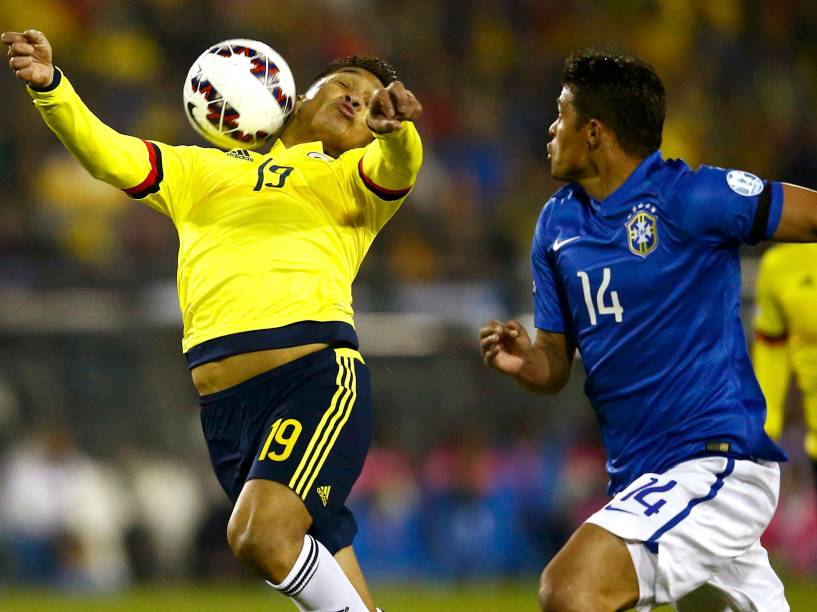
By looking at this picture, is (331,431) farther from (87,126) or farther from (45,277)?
(45,277)

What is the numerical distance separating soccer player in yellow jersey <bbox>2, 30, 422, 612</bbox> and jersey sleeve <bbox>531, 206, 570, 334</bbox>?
62 cm

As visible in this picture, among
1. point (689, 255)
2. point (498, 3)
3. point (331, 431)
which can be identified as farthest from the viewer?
point (498, 3)

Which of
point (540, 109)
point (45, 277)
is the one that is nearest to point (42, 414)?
point (45, 277)

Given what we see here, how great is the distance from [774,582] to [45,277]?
27.4 feet

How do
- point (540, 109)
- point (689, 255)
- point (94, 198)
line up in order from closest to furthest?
point (689, 255), point (94, 198), point (540, 109)

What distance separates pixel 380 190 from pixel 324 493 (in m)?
1.18

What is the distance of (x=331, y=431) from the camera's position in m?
4.80

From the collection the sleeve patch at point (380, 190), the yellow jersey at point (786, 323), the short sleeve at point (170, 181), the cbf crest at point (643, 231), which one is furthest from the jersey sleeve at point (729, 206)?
the yellow jersey at point (786, 323)

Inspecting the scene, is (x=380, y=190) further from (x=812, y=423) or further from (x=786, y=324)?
(x=812, y=423)

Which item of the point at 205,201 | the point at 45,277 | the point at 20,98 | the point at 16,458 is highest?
the point at 205,201

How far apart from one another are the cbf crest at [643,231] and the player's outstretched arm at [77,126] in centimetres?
179

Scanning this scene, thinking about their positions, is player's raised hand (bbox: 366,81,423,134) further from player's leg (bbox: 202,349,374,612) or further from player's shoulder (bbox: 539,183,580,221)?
player's leg (bbox: 202,349,374,612)

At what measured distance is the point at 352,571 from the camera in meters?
4.90

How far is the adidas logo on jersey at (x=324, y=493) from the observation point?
4.73 meters
